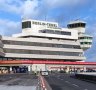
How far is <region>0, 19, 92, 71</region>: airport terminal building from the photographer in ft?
579

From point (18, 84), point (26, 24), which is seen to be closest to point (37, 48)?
point (26, 24)

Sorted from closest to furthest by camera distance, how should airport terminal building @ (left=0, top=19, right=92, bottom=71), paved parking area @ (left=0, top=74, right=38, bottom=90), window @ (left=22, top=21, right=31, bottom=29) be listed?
paved parking area @ (left=0, top=74, right=38, bottom=90) → airport terminal building @ (left=0, top=19, right=92, bottom=71) → window @ (left=22, top=21, right=31, bottom=29)

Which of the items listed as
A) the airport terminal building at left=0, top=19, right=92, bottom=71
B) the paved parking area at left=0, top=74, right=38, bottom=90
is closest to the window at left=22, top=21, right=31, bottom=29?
the airport terminal building at left=0, top=19, right=92, bottom=71

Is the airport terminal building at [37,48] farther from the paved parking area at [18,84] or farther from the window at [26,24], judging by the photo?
the paved parking area at [18,84]

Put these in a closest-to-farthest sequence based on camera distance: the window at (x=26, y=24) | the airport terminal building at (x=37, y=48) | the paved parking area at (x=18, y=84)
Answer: the paved parking area at (x=18, y=84) < the airport terminal building at (x=37, y=48) < the window at (x=26, y=24)

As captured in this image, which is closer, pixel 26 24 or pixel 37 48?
pixel 37 48

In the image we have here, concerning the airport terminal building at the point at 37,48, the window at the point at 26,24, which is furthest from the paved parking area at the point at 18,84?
the window at the point at 26,24

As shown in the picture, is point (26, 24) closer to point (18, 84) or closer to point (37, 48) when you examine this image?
point (37, 48)

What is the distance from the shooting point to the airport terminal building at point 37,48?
176 metres

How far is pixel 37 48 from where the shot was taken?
186 metres

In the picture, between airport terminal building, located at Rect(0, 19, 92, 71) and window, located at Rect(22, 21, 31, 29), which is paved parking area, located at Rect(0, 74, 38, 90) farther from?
→ window, located at Rect(22, 21, 31, 29)

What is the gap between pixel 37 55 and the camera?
607ft

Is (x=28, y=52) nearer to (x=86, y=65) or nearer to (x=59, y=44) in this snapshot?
(x=59, y=44)

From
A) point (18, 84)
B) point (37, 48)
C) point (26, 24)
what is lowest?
point (18, 84)
